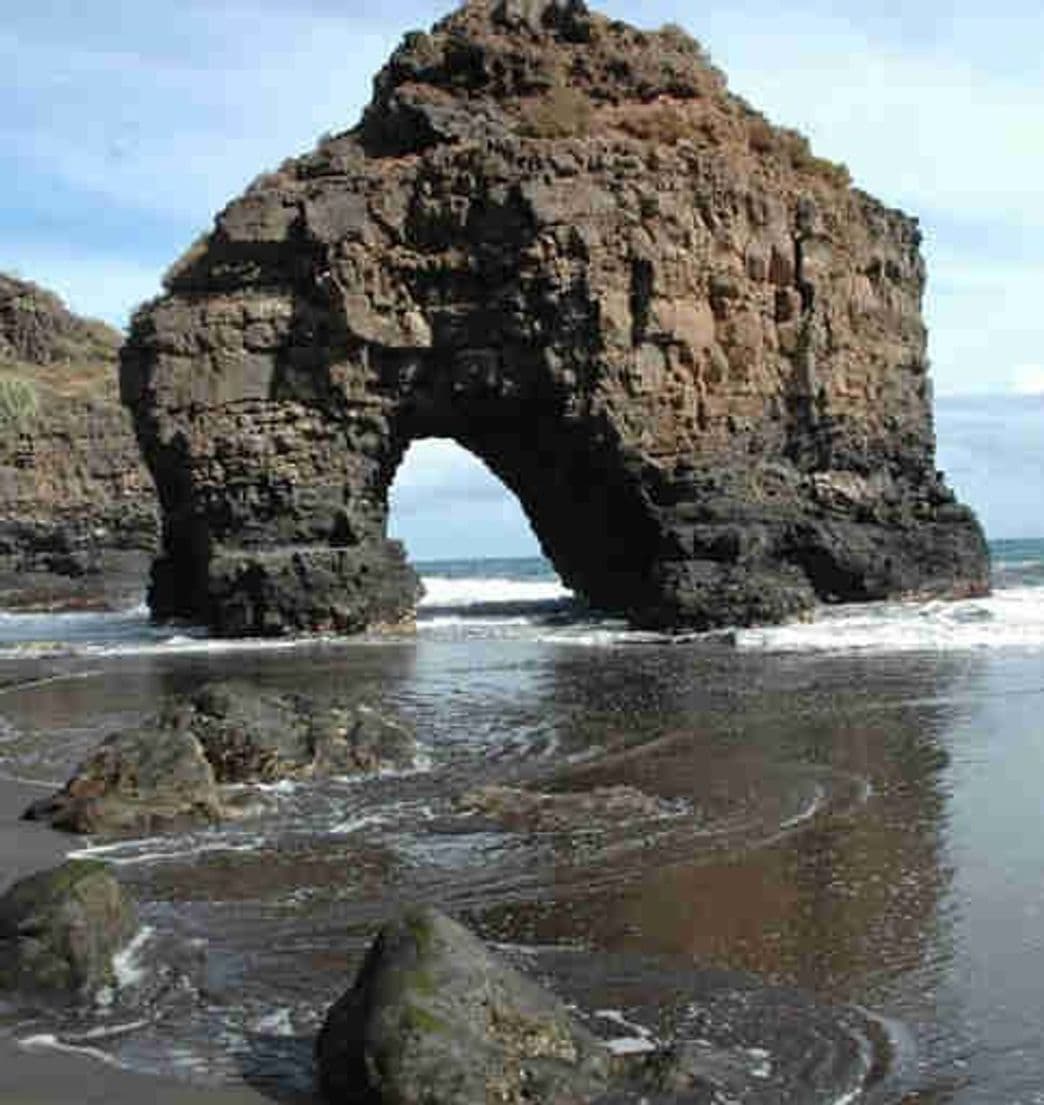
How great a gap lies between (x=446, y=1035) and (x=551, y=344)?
27082 mm

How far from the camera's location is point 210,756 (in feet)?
40.8

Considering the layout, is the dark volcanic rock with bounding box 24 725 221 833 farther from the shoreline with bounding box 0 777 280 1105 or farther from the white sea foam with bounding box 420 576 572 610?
the white sea foam with bounding box 420 576 572 610

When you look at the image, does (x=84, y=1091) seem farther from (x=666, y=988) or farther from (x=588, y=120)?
(x=588, y=120)

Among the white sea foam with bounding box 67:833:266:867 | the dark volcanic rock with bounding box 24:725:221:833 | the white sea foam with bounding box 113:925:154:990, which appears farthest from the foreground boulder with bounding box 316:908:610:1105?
the dark volcanic rock with bounding box 24:725:221:833

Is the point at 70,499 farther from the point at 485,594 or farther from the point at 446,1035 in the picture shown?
the point at 446,1035

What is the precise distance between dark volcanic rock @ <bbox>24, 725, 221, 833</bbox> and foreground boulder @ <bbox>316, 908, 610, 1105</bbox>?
204 inches

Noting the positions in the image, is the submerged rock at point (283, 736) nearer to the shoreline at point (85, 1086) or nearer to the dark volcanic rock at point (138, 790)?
the dark volcanic rock at point (138, 790)

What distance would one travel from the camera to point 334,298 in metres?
31.9

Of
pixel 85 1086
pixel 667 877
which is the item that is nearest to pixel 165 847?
pixel 667 877

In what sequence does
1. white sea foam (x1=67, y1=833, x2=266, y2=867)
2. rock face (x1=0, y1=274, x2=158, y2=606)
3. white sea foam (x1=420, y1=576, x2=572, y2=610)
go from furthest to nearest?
rock face (x1=0, y1=274, x2=158, y2=606)
white sea foam (x1=420, y1=576, x2=572, y2=610)
white sea foam (x1=67, y1=833, x2=266, y2=867)

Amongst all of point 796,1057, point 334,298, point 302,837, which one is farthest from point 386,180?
point 796,1057

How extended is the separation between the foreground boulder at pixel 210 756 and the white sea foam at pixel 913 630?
12.5 meters

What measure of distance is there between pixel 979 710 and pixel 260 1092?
451 inches

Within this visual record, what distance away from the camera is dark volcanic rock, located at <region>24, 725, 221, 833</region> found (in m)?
10.4
